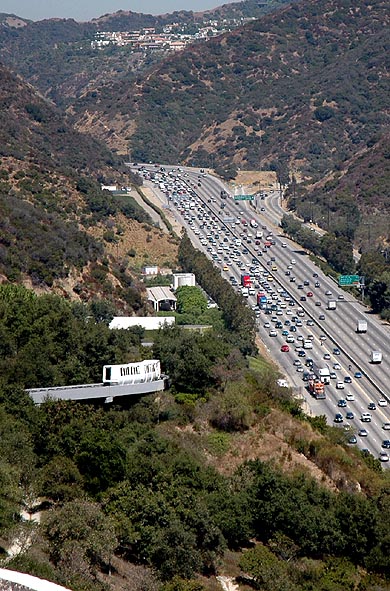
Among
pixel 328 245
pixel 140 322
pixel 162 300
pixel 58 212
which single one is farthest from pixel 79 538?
pixel 328 245

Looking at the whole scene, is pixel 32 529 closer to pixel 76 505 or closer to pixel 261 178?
pixel 76 505

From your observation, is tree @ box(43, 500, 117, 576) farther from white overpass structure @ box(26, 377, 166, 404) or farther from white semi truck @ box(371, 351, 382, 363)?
white semi truck @ box(371, 351, 382, 363)

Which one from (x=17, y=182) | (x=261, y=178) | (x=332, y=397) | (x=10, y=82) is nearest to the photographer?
(x=332, y=397)

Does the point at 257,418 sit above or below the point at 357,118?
above

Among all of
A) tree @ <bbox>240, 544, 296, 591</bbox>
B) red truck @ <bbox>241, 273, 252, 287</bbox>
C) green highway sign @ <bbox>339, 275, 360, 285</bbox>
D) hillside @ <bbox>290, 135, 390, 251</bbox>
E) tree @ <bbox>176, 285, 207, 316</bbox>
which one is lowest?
hillside @ <bbox>290, 135, 390, 251</bbox>

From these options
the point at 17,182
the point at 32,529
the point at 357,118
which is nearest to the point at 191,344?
the point at 32,529

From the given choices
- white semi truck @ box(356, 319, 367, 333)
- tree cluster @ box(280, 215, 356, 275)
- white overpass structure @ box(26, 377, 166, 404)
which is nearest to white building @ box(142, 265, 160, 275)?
white semi truck @ box(356, 319, 367, 333)

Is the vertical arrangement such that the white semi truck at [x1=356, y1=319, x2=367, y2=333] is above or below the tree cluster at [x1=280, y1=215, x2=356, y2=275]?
above
